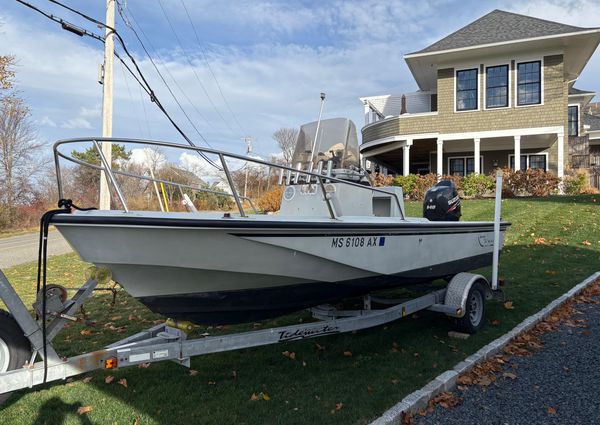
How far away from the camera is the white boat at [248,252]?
2852mm

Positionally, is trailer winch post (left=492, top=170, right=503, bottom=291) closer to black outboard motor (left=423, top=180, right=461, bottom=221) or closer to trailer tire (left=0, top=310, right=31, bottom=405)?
black outboard motor (left=423, top=180, right=461, bottom=221)

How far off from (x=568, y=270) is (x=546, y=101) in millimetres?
12370

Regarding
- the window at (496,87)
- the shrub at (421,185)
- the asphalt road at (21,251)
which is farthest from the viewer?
the window at (496,87)

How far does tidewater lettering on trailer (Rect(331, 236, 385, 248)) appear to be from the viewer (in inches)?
138

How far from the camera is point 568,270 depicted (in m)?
7.34

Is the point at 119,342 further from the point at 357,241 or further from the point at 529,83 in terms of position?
the point at 529,83

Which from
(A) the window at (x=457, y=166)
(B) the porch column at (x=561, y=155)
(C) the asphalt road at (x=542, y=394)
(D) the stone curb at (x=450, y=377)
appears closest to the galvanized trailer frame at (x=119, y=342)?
(D) the stone curb at (x=450, y=377)

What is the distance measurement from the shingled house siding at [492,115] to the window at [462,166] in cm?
265

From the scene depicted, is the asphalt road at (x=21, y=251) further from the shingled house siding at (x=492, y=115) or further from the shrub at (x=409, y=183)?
the shingled house siding at (x=492, y=115)

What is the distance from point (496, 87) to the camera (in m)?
18.0

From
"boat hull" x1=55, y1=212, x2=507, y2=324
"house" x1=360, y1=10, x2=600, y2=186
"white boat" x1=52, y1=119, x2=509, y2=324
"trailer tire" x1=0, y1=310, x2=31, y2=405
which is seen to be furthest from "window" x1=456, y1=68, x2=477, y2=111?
"trailer tire" x1=0, y1=310, x2=31, y2=405

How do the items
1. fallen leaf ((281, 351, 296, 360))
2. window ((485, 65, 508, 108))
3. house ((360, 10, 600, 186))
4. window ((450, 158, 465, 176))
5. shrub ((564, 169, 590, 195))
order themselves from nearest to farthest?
fallen leaf ((281, 351, 296, 360)) → shrub ((564, 169, 590, 195)) → house ((360, 10, 600, 186)) → window ((485, 65, 508, 108)) → window ((450, 158, 465, 176))

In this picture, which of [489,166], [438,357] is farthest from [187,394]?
[489,166]

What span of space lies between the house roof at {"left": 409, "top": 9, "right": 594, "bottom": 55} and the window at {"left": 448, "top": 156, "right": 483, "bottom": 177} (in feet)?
17.6
